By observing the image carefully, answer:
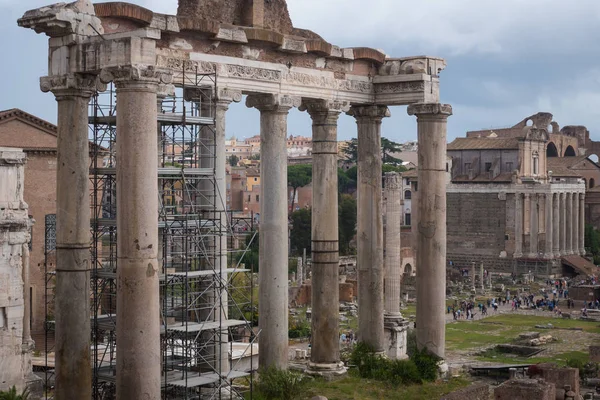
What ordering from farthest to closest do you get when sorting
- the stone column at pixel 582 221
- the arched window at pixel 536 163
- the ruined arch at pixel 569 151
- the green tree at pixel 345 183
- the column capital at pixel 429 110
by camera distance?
the ruined arch at pixel 569 151
the green tree at pixel 345 183
the arched window at pixel 536 163
the stone column at pixel 582 221
the column capital at pixel 429 110

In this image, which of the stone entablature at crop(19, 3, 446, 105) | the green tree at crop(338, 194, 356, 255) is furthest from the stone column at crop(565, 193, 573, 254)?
the stone entablature at crop(19, 3, 446, 105)

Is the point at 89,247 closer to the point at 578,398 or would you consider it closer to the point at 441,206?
the point at 441,206

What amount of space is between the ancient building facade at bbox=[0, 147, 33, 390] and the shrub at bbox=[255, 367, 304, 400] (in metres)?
7.57

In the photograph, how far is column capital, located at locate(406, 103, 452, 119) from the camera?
1432cm

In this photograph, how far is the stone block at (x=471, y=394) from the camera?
13.8 metres

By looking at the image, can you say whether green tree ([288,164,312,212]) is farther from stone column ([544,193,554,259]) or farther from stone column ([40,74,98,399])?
stone column ([40,74,98,399])

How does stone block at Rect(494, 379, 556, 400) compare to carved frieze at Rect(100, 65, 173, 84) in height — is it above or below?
below

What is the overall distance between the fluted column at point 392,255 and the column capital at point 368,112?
8.32 meters

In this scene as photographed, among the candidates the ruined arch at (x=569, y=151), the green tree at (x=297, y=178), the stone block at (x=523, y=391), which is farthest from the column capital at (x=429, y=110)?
the ruined arch at (x=569, y=151)

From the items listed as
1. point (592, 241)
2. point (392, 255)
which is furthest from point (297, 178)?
point (392, 255)

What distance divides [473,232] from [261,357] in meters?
48.2

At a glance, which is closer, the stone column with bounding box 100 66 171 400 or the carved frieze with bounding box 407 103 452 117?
the stone column with bounding box 100 66 171 400

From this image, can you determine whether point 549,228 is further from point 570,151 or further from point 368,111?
point 368,111

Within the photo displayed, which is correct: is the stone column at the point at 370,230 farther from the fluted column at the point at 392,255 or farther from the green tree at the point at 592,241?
the green tree at the point at 592,241
